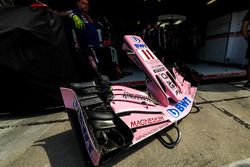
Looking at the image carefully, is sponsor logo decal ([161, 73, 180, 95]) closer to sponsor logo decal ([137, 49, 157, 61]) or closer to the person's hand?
sponsor logo decal ([137, 49, 157, 61])

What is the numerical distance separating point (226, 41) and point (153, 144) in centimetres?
500

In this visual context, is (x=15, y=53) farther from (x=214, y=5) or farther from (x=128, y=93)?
(x=214, y=5)

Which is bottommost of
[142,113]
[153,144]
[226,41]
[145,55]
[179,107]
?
[153,144]

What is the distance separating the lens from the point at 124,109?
4.65 ft

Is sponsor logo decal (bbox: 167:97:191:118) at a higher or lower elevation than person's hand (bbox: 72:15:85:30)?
lower

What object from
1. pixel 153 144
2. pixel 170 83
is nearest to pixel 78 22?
pixel 170 83

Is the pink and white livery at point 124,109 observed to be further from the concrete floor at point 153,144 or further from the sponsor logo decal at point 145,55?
the concrete floor at point 153,144

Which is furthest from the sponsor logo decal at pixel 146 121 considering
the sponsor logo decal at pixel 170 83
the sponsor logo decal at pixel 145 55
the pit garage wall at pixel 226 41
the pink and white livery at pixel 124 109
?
the pit garage wall at pixel 226 41

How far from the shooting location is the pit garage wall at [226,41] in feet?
14.9

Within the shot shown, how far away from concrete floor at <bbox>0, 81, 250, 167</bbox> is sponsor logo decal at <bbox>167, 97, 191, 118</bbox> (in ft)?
0.79

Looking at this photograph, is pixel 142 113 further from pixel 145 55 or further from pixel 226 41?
pixel 226 41

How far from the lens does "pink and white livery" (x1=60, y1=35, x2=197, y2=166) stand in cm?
110

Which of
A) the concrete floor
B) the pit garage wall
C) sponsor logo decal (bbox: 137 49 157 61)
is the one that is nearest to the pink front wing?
the concrete floor

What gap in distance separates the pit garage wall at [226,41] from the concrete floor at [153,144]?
294 centimetres
